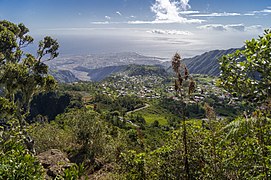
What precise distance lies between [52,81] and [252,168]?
432 inches

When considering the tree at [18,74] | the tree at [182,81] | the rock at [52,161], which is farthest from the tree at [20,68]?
the tree at [182,81]

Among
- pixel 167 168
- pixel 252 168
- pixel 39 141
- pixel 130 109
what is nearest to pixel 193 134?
pixel 167 168

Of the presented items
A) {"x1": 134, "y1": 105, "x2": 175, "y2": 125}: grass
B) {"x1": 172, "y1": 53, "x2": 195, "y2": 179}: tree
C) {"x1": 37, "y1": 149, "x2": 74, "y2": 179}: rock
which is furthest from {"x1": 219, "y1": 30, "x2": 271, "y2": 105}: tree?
{"x1": 134, "y1": 105, "x2": 175, "y2": 125}: grass

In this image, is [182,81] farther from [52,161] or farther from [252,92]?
[52,161]

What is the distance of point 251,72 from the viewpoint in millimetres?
5152

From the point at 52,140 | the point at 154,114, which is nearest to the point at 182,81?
the point at 52,140

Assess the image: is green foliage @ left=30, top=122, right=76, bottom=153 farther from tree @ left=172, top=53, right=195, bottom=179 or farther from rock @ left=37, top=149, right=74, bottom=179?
tree @ left=172, top=53, right=195, bottom=179

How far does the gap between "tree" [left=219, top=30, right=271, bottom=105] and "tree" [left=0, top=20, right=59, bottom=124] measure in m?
9.14

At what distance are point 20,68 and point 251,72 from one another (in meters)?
9.88

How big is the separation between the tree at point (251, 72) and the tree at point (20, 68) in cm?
914

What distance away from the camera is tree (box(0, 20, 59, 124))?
11.6 m

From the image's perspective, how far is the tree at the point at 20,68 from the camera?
1162 centimetres

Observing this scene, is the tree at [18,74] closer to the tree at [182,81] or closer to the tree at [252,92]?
the tree at [182,81]

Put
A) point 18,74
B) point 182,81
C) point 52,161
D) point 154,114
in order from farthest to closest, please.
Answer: point 154,114
point 52,161
point 18,74
point 182,81
